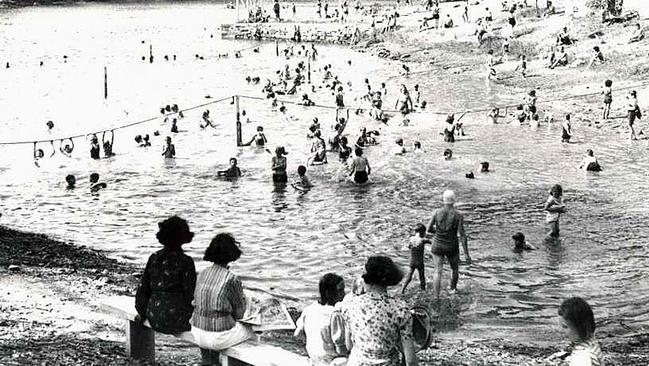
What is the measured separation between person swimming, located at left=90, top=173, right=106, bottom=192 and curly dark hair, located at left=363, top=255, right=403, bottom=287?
21080 millimetres

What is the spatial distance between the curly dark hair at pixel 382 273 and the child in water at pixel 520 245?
1238cm

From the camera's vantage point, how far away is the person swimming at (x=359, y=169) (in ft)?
84.3

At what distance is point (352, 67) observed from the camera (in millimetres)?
60688

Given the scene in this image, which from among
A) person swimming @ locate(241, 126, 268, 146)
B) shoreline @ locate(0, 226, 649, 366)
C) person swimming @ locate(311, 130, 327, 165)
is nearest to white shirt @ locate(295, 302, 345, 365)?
shoreline @ locate(0, 226, 649, 366)

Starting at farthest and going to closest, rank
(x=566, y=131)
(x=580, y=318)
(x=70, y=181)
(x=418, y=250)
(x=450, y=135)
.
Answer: (x=450, y=135)
(x=566, y=131)
(x=70, y=181)
(x=418, y=250)
(x=580, y=318)

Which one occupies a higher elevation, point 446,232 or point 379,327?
point 379,327

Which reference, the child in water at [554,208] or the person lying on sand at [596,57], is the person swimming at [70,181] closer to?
the child in water at [554,208]

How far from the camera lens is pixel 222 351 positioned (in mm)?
8359

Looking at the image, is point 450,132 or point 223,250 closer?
point 223,250

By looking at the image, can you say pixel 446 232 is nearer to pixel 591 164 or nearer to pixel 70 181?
pixel 591 164

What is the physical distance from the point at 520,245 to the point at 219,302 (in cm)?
1171

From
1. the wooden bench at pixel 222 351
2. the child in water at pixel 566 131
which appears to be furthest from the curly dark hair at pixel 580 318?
the child in water at pixel 566 131

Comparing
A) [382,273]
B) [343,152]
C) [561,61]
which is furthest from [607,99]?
[382,273]

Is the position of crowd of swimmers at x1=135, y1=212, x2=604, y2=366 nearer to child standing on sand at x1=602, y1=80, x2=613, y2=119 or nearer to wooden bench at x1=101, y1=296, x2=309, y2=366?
wooden bench at x1=101, y1=296, x2=309, y2=366
